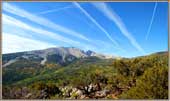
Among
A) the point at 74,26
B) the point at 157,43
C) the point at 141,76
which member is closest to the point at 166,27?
the point at 157,43

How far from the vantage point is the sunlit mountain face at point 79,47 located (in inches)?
154

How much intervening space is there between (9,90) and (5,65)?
0.83ft

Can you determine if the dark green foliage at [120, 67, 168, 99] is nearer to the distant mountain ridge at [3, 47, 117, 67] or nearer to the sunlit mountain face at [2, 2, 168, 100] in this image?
the sunlit mountain face at [2, 2, 168, 100]

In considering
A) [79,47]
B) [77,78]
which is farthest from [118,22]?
[77,78]

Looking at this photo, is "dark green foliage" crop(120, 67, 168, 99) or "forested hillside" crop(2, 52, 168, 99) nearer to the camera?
"dark green foliage" crop(120, 67, 168, 99)

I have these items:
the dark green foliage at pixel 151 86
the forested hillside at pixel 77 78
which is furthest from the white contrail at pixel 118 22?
the dark green foliage at pixel 151 86

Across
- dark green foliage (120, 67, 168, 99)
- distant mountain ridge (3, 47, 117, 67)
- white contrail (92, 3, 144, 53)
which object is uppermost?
white contrail (92, 3, 144, 53)

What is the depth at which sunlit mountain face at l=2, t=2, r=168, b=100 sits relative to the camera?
390cm

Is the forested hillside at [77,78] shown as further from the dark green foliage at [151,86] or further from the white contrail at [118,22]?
the white contrail at [118,22]

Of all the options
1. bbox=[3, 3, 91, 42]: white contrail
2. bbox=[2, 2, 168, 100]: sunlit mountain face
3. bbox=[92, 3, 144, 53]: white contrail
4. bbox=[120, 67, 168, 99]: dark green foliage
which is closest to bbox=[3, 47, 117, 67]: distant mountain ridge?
bbox=[2, 2, 168, 100]: sunlit mountain face

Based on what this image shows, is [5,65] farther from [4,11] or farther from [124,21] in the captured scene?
[124,21]

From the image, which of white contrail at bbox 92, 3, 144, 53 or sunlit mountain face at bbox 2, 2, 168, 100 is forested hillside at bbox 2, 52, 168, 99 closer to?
sunlit mountain face at bbox 2, 2, 168, 100

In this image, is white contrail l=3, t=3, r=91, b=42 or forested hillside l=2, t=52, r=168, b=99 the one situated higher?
white contrail l=3, t=3, r=91, b=42

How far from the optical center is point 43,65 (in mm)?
3951
